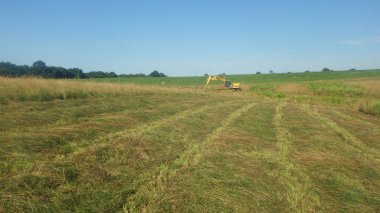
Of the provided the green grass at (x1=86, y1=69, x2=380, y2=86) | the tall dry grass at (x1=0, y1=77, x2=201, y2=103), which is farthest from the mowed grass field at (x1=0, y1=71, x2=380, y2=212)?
the green grass at (x1=86, y1=69, x2=380, y2=86)

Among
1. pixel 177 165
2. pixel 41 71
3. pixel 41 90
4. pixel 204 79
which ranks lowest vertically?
pixel 204 79

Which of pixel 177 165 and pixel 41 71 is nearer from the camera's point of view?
pixel 177 165

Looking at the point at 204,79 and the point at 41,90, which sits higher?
the point at 41,90

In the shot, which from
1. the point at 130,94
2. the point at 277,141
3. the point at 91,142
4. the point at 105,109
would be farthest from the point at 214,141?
the point at 130,94

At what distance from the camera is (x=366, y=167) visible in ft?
25.3

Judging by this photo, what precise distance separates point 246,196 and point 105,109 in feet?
33.2

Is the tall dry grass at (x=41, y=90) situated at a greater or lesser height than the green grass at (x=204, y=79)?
greater

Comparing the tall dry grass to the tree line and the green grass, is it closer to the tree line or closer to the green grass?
the tree line

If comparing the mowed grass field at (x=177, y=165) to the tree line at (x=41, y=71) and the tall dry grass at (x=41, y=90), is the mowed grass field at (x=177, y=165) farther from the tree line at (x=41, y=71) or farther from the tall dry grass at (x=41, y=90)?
the tree line at (x=41, y=71)

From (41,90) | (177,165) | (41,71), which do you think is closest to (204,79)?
(41,71)

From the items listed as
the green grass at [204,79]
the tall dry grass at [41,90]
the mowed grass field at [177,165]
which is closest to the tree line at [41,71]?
the tall dry grass at [41,90]

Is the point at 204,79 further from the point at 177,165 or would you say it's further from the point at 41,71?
the point at 177,165

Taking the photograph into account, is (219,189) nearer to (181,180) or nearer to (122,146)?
(181,180)

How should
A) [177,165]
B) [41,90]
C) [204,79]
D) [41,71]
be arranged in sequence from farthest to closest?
1. [204,79]
2. [41,71]
3. [41,90]
4. [177,165]
